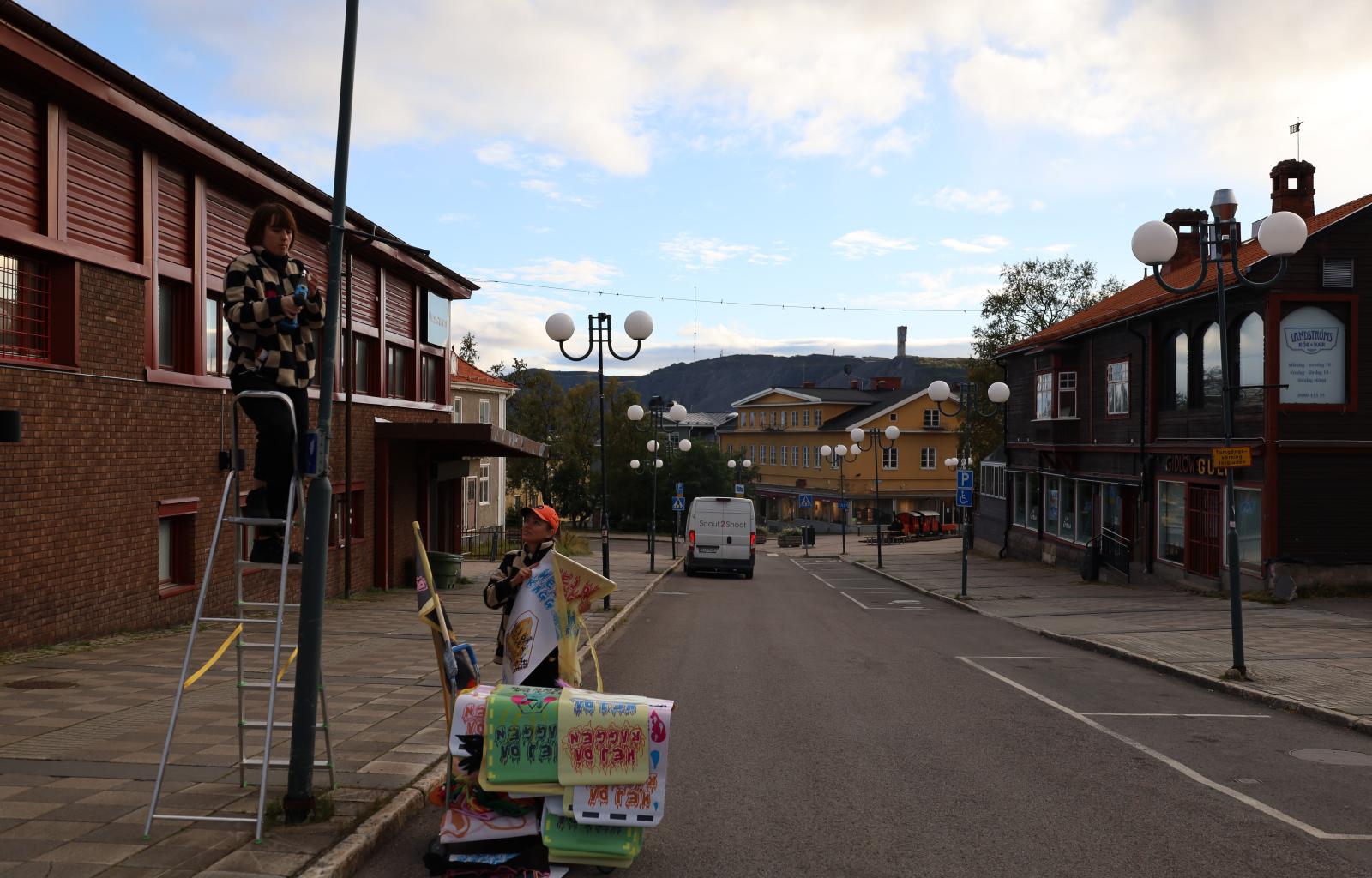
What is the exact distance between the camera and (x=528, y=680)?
20.0 feet

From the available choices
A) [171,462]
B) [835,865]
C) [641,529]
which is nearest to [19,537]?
[171,462]

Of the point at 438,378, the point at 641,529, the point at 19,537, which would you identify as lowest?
the point at 641,529

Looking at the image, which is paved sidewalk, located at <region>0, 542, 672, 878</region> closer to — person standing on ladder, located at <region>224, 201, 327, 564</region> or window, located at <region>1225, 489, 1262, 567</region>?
person standing on ladder, located at <region>224, 201, 327, 564</region>

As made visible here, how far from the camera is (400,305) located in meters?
24.6

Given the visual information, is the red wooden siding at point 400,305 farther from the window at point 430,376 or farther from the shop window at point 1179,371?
the shop window at point 1179,371

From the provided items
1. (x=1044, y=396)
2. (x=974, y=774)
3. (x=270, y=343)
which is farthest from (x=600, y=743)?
(x=1044, y=396)

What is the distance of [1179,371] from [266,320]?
82.2 feet

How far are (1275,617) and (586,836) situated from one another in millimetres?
17244

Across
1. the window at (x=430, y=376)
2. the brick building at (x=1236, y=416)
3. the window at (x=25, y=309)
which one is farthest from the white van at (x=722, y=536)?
the window at (x=25, y=309)

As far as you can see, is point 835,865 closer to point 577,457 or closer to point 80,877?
point 80,877

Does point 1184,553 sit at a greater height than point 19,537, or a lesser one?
lesser

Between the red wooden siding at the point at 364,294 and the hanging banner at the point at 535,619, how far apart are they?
1674cm

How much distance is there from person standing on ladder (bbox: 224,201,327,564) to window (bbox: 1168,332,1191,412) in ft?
79.1

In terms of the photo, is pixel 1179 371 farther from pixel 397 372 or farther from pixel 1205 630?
pixel 397 372
